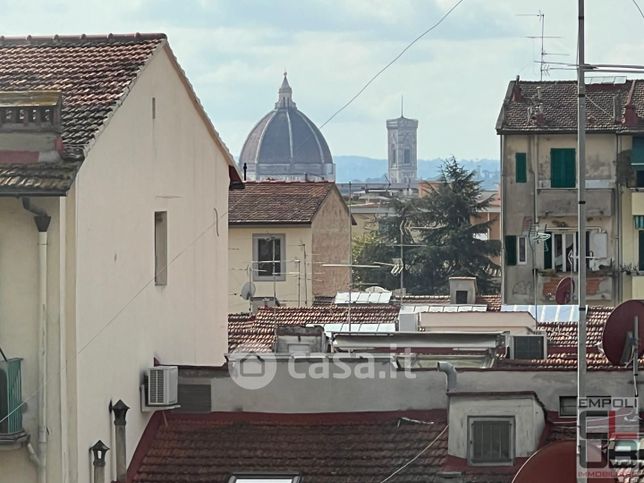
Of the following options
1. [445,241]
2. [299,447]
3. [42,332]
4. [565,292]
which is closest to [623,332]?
[299,447]

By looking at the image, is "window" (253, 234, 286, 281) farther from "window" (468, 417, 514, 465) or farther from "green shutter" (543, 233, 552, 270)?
"window" (468, 417, 514, 465)

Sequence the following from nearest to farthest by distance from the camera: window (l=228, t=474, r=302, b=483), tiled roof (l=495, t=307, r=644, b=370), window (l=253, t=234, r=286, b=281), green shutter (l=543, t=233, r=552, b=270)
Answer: window (l=228, t=474, r=302, b=483), tiled roof (l=495, t=307, r=644, b=370), green shutter (l=543, t=233, r=552, b=270), window (l=253, t=234, r=286, b=281)

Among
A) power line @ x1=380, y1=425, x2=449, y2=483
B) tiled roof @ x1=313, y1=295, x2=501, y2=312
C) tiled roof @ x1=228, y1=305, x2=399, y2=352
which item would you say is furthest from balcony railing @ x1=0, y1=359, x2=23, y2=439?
tiled roof @ x1=313, y1=295, x2=501, y2=312

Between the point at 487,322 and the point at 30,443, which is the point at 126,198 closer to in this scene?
the point at 30,443

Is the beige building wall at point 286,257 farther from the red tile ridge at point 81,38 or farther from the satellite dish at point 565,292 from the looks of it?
the red tile ridge at point 81,38

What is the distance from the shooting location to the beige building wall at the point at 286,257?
168ft

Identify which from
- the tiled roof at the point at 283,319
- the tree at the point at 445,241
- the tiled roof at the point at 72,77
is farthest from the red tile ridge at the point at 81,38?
the tree at the point at 445,241

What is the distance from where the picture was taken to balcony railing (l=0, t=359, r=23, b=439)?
1670 cm

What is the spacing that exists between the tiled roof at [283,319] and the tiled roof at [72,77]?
7.53 meters

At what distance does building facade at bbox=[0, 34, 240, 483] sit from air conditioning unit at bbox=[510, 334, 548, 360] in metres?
4.17

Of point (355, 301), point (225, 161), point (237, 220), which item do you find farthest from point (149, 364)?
point (237, 220)

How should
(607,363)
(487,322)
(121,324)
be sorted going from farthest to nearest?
(487,322) < (607,363) < (121,324)

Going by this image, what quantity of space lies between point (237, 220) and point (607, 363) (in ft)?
98.8

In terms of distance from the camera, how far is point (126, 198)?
752 inches
